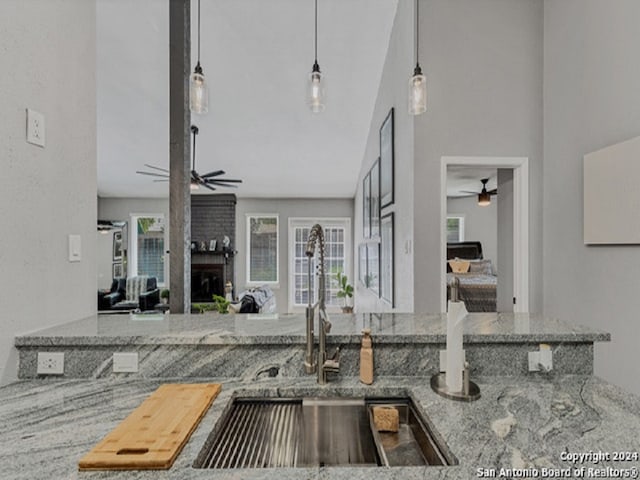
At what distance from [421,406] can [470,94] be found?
2.50 metres

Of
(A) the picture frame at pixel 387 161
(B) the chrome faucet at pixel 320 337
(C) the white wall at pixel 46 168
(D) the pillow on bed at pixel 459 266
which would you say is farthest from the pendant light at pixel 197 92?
(D) the pillow on bed at pixel 459 266

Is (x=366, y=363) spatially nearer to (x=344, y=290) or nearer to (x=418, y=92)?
(x=418, y=92)

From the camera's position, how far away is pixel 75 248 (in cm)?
154

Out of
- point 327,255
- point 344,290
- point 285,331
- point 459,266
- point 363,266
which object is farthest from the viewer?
point 327,255

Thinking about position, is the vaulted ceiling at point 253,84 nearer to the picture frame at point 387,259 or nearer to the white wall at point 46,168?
the picture frame at point 387,259

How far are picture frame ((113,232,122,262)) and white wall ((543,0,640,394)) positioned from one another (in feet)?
26.4

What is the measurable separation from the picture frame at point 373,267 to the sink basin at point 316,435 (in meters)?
3.25

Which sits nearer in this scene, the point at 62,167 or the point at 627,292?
the point at 62,167

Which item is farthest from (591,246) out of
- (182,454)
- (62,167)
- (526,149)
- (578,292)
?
(62,167)

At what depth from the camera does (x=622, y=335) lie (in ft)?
6.53

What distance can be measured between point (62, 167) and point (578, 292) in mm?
3097

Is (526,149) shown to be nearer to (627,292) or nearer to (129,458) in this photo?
(627,292)

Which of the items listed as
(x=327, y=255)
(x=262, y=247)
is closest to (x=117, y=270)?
(x=262, y=247)

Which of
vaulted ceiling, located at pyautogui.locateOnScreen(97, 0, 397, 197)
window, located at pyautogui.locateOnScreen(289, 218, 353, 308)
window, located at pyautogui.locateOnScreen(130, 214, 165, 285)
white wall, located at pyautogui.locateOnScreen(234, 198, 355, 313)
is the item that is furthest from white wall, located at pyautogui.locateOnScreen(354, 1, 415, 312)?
window, located at pyautogui.locateOnScreen(130, 214, 165, 285)
